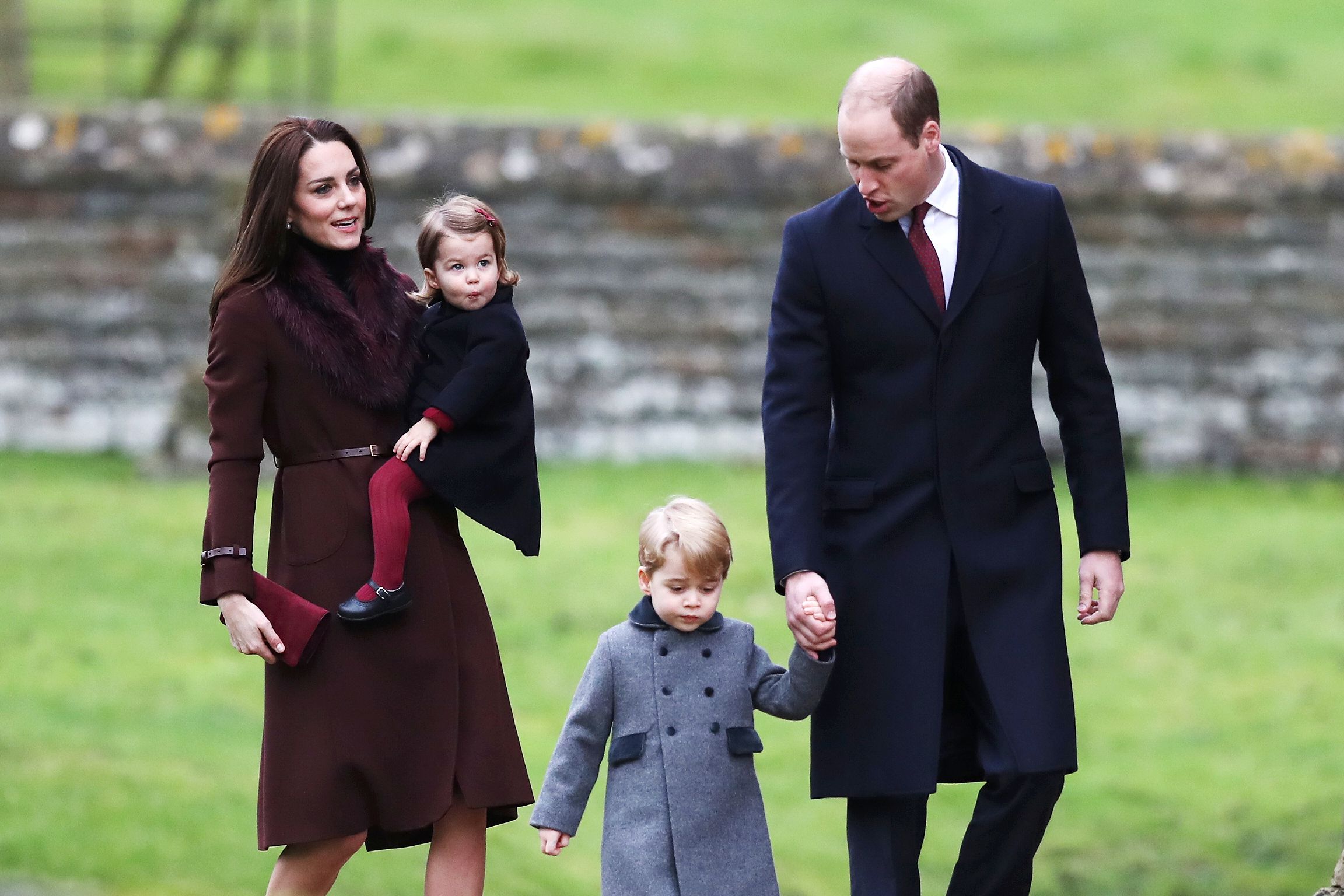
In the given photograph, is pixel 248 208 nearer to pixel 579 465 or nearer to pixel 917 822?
pixel 917 822

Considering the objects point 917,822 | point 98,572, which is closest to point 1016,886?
point 917,822

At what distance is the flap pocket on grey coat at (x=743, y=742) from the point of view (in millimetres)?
4535

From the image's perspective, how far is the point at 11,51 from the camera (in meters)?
14.0

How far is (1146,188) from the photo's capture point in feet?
35.4

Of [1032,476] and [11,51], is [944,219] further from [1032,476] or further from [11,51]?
[11,51]

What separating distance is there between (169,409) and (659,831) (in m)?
7.11

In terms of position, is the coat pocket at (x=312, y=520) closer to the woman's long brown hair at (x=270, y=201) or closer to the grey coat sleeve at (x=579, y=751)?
the woman's long brown hair at (x=270, y=201)

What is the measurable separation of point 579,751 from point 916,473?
3.33ft

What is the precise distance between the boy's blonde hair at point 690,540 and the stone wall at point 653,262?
625cm

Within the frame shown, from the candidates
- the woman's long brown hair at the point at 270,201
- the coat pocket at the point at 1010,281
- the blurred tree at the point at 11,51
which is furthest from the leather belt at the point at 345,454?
the blurred tree at the point at 11,51

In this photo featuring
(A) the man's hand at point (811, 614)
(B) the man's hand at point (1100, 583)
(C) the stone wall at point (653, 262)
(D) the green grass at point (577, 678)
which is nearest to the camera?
(A) the man's hand at point (811, 614)

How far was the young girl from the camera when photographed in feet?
14.7

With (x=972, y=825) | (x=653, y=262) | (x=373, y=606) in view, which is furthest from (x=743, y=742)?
(x=653, y=262)

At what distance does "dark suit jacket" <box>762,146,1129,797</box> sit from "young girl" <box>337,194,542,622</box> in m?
0.61
